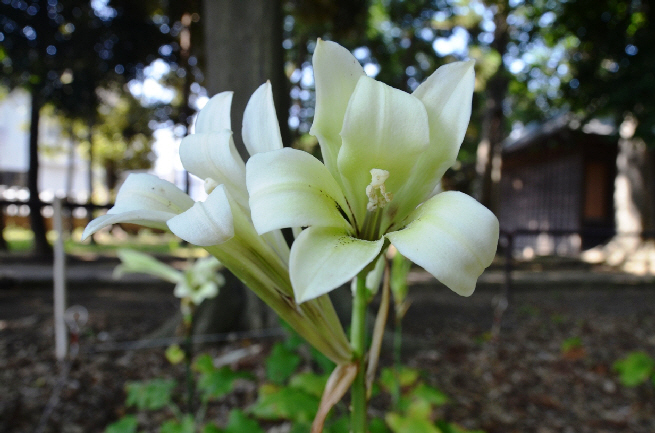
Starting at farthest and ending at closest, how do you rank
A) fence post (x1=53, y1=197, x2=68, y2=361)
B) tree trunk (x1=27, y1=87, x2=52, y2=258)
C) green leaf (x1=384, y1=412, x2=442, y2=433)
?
1. tree trunk (x1=27, y1=87, x2=52, y2=258)
2. fence post (x1=53, y1=197, x2=68, y2=361)
3. green leaf (x1=384, y1=412, x2=442, y2=433)

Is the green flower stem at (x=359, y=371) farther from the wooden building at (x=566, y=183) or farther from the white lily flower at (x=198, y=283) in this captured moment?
the wooden building at (x=566, y=183)

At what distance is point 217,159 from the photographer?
0.59 m

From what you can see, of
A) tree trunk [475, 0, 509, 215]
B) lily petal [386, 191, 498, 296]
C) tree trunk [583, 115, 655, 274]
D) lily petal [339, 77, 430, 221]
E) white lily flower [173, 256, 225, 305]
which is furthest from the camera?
tree trunk [475, 0, 509, 215]

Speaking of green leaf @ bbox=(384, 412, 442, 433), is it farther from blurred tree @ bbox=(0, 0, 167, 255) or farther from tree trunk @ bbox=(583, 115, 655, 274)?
tree trunk @ bbox=(583, 115, 655, 274)

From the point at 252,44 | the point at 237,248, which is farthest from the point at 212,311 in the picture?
the point at 237,248

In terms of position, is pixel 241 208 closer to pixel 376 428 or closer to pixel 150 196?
pixel 150 196

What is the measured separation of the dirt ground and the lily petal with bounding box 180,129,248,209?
250 centimetres

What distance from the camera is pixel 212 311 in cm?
352

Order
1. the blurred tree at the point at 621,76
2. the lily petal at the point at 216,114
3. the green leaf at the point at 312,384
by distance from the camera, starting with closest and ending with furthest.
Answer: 1. the lily petal at the point at 216,114
2. the green leaf at the point at 312,384
3. the blurred tree at the point at 621,76

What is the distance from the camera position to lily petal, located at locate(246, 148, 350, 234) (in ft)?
1.50

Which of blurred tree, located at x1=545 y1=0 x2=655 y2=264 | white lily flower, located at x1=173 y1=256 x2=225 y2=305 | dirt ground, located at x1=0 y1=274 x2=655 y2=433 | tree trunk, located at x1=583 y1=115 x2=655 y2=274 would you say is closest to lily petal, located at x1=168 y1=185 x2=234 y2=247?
white lily flower, located at x1=173 y1=256 x2=225 y2=305

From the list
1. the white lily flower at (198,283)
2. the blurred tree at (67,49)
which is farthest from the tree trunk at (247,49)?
the blurred tree at (67,49)

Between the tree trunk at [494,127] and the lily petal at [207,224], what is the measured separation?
11274 millimetres

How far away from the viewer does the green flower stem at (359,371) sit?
592mm
